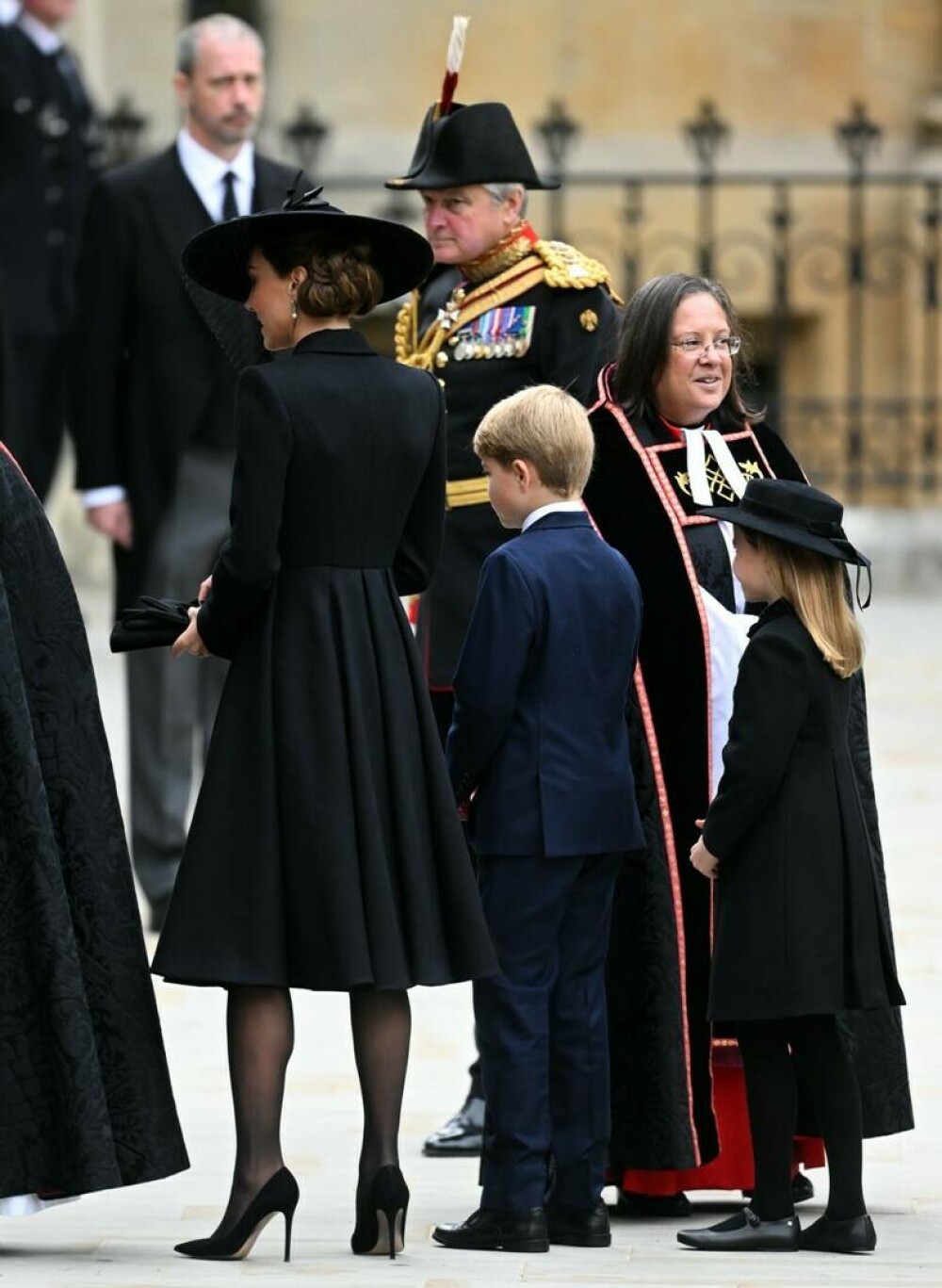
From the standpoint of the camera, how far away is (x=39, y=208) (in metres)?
10.1

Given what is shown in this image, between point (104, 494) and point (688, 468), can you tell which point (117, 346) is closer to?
point (104, 494)

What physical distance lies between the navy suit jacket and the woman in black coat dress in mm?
105

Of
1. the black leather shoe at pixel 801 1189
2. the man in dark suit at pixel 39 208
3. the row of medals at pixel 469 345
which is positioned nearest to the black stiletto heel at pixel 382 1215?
the black leather shoe at pixel 801 1189

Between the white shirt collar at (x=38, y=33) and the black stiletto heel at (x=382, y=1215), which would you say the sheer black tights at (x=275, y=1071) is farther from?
the white shirt collar at (x=38, y=33)

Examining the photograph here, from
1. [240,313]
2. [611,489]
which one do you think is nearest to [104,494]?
[240,313]

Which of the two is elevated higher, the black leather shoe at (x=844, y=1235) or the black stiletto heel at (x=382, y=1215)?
the black stiletto heel at (x=382, y=1215)

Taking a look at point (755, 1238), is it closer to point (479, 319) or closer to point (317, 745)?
point (317, 745)

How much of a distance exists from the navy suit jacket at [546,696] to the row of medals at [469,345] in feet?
3.20

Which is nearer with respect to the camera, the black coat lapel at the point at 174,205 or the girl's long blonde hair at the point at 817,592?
the girl's long blonde hair at the point at 817,592

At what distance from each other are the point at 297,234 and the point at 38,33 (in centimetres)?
570

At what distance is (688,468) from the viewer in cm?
535

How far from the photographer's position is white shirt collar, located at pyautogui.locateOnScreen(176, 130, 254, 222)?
7672 mm

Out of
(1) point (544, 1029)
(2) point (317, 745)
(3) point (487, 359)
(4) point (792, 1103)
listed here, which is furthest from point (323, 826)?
(3) point (487, 359)

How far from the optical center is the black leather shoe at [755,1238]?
496 centimetres
